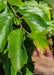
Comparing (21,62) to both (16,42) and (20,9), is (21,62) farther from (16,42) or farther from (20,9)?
(20,9)

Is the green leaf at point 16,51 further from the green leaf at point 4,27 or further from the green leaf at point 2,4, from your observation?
the green leaf at point 2,4

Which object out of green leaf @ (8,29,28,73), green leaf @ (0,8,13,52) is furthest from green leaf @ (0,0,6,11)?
green leaf @ (8,29,28,73)

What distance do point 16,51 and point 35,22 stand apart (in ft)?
0.50

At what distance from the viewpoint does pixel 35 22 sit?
31.7 inches

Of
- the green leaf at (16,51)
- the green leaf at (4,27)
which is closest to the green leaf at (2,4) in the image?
the green leaf at (4,27)

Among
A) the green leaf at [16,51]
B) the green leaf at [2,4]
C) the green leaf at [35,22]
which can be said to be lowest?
the green leaf at [16,51]

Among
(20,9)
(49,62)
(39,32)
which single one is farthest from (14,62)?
(49,62)

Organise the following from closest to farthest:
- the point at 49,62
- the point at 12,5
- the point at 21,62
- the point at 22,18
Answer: the point at 21,62 → the point at 22,18 → the point at 12,5 → the point at 49,62

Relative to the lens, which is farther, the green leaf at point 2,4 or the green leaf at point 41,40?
the green leaf at point 2,4

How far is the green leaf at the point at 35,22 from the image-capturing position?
79 cm

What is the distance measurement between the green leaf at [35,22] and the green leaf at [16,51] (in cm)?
7

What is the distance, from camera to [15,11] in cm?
93

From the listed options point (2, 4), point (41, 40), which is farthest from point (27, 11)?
point (41, 40)

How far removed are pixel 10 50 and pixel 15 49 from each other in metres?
0.02
